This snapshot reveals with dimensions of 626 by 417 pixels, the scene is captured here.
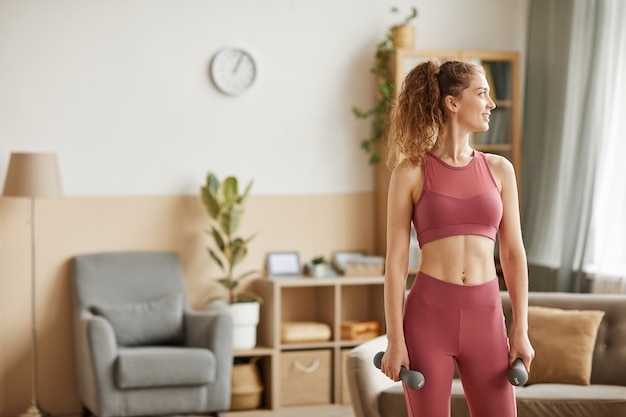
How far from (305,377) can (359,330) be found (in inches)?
16.6

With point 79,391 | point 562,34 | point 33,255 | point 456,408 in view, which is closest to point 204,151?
point 33,255

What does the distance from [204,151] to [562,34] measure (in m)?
2.16

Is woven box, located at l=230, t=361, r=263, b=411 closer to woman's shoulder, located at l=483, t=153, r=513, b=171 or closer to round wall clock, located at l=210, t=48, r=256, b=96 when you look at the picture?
round wall clock, located at l=210, t=48, r=256, b=96

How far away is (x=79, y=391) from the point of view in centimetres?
523

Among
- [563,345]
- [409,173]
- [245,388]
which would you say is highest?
[409,173]

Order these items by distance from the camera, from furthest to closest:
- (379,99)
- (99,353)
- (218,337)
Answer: (379,99) < (218,337) < (99,353)

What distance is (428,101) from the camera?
2555 millimetres

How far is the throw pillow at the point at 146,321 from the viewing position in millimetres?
5020

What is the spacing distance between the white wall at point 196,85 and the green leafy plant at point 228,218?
0.20m

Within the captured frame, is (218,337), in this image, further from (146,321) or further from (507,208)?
(507,208)

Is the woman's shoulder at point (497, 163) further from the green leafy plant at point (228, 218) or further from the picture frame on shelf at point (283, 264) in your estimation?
the picture frame on shelf at point (283, 264)

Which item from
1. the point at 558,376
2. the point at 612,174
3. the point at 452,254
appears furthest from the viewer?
the point at 612,174

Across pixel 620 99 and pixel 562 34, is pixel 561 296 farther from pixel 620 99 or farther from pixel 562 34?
pixel 562 34

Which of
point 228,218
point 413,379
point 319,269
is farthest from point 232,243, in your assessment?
point 413,379
